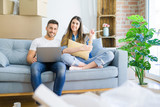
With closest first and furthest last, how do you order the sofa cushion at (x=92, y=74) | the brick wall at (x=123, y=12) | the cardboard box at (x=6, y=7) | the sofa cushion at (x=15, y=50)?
the sofa cushion at (x=92, y=74) < the sofa cushion at (x=15, y=50) < the cardboard box at (x=6, y=7) < the brick wall at (x=123, y=12)

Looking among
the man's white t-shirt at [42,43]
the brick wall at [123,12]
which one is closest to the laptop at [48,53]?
the man's white t-shirt at [42,43]

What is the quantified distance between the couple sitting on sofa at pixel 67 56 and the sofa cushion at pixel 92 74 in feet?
0.25

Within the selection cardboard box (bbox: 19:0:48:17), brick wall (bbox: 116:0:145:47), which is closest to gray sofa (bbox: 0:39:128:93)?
cardboard box (bbox: 19:0:48:17)

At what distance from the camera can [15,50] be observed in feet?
8.89

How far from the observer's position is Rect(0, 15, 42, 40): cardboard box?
3344 millimetres

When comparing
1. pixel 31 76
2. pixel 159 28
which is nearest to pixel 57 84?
pixel 31 76

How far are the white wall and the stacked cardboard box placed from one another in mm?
617

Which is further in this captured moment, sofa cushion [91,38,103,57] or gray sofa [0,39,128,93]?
sofa cushion [91,38,103,57]

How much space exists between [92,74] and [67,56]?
381 millimetres

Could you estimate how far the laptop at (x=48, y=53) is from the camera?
2020 millimetres

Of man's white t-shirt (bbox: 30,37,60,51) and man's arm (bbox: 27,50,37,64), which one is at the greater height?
man's white t-shirt (bbox: 30,37,60,51)

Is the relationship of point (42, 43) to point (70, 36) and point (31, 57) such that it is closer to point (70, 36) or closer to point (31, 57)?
point (31, 57)

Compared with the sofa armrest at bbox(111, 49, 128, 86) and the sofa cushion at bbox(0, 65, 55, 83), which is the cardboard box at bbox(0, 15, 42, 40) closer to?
the sofa cushion at bbox(0, 65, 55, 83)

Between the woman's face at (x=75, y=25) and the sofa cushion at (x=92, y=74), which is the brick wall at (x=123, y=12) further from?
the sofa cushion at (x=92, y=74)
